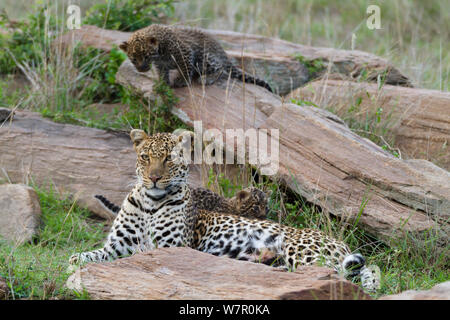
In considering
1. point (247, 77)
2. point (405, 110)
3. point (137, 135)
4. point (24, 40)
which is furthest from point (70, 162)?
point (405, 110)

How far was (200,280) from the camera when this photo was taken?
17.2 ft

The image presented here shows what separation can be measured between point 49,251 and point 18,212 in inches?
43.1

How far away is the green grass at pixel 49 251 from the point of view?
18.6 ft

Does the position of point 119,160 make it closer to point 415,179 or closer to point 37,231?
point 37,231

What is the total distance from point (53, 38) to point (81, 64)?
689 millimetres

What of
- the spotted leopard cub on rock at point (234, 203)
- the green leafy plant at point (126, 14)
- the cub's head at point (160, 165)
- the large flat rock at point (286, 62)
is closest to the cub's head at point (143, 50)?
the large flat rock at point (286, 62)

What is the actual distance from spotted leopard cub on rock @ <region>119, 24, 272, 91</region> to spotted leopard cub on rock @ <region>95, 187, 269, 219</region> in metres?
2.24

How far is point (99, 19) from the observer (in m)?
12.6

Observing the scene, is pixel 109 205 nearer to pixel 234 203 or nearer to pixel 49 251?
pixel 49 251

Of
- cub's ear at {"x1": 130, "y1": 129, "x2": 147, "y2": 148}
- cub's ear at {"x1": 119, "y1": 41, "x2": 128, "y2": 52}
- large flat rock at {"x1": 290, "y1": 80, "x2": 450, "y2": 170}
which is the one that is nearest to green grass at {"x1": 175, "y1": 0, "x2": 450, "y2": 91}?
large flat rock at {"x1": 290, "y1": 80, "x2": 450, "y2": 170}

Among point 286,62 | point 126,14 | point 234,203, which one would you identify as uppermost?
point 126,14

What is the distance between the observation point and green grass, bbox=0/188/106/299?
18.6 feet

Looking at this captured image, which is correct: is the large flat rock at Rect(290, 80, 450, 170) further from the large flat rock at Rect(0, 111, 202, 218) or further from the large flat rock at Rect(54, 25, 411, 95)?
the large flat rock at Rect(0, 111, 202, 218)

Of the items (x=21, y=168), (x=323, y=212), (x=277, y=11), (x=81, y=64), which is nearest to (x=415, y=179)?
(x=323, y=212)
